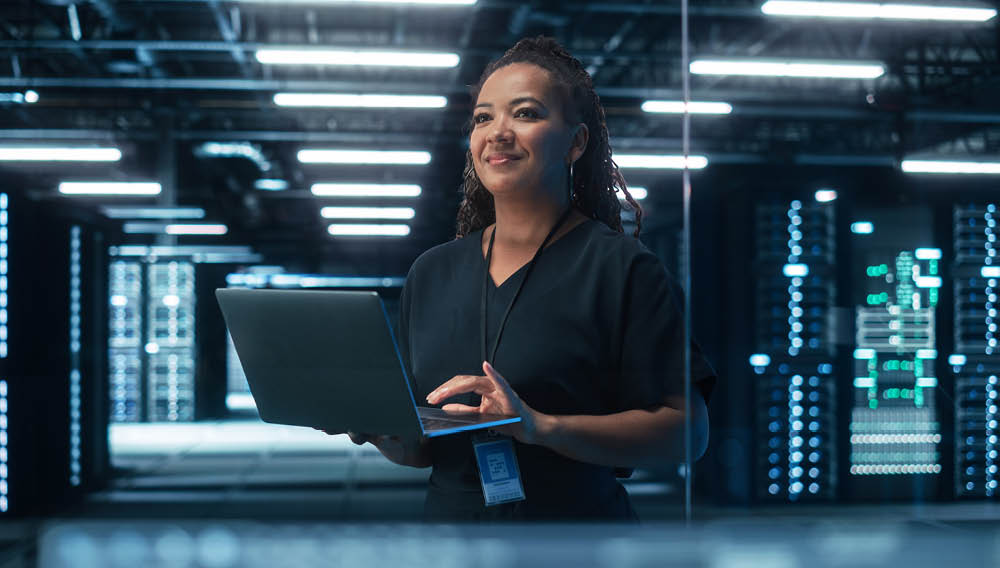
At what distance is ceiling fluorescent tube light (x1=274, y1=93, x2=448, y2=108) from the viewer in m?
4.79

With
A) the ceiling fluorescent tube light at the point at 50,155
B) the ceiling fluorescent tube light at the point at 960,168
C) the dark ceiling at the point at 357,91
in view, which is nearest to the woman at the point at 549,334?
the dark ceiling at the point at 357,91

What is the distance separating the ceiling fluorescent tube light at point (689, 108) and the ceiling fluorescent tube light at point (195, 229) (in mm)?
2884

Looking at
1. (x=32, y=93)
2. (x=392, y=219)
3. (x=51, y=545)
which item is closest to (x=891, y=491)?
(x=392, y=219)

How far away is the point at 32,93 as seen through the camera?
5.04 metres

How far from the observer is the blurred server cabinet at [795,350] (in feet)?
15.8

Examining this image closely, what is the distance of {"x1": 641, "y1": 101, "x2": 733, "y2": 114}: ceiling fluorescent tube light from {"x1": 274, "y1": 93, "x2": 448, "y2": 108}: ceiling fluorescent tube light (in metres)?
1.51

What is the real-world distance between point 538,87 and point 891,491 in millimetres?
4922

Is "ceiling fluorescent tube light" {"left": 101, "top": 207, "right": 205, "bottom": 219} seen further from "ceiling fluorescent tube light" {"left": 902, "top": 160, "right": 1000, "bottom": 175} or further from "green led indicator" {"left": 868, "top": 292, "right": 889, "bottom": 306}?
"ceiling fluorescent tube light" {"left": 902, "top": 160, "right": 1000, "bottom": 175}

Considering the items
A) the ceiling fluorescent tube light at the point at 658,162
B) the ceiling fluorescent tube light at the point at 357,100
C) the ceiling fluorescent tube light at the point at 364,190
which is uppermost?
the ceiling fluorescent tube light at the point at 357,100

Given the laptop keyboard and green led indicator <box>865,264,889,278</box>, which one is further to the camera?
green led indicator <box>865,264,889,278</box>

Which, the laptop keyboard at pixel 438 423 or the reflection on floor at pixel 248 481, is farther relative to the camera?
Result: the reflection on floor at pixel 248 481

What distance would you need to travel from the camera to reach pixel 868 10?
3.98 m

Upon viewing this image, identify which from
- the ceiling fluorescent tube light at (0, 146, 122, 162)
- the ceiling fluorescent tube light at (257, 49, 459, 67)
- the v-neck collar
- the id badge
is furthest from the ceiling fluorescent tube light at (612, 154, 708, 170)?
the id badge

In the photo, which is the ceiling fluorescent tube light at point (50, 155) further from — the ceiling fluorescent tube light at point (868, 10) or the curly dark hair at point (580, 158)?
the curly dark hair at point (580, 158)
